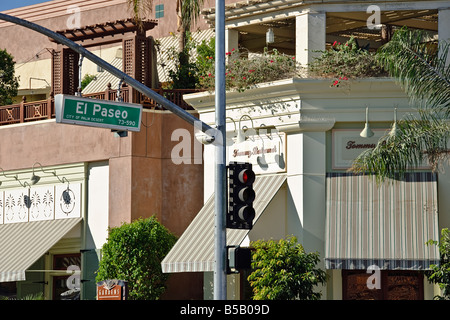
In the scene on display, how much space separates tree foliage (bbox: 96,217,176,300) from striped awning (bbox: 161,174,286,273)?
1.22 m

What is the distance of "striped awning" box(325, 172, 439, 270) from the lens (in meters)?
25.4

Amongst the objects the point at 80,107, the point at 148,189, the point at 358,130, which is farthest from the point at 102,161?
the point at 80,107

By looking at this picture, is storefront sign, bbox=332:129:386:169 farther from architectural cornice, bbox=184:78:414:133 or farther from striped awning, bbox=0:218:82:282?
striped awning, bbox=0:218:82:282

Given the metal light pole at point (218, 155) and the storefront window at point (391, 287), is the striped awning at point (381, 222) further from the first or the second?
the metal light pole at point (218, 155)

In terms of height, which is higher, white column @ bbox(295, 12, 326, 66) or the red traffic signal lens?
white column @ bbox(295, 12, 326, 66)

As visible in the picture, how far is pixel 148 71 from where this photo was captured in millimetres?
31375

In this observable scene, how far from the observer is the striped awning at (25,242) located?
99.4 ft

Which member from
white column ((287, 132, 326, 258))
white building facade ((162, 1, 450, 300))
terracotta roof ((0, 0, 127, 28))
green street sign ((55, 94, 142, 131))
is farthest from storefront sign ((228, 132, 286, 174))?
terracotta roof ((0, 0, 127, 28))

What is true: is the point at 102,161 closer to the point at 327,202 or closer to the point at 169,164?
the point at 169,164

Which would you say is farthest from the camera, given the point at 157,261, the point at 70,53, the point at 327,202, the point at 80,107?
the point at 70,53

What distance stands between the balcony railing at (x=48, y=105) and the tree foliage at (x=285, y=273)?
7557 millimetres

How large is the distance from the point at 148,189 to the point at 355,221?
280 inches

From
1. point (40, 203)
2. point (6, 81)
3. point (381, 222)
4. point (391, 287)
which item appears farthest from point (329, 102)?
point (6, 81)

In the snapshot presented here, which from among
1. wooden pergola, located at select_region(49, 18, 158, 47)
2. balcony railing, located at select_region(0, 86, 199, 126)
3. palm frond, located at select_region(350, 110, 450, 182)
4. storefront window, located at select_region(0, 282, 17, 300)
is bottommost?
storefront window, located at select_region(0, 282, 17, 300)
